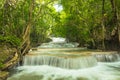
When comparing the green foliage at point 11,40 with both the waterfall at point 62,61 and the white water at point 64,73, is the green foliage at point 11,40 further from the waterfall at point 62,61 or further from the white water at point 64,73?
the waterfall at point 62,61

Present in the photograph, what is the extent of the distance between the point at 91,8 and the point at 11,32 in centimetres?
978

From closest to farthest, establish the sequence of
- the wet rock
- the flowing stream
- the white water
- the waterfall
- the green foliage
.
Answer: the white water, the flowing stream, the green foliage, the waterfall, the wet rock

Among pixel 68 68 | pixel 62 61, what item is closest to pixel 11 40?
pixel 62 61

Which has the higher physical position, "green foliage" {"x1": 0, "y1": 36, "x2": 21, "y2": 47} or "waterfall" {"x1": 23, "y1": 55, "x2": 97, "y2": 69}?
"green foliage" {"x1": 0, "y1": 36, "x2": 21, "y2": 47}

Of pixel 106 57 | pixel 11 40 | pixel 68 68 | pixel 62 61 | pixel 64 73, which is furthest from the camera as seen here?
pixel 106 57

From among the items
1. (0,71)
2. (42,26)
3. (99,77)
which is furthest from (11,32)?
(42,26)

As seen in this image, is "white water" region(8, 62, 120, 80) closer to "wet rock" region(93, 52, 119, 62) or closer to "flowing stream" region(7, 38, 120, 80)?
"flowing stream" region(7, 38, 120, 80)

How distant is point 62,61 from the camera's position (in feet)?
46.5

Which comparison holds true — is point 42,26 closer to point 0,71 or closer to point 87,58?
point 87,58

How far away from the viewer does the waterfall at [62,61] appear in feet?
45.7

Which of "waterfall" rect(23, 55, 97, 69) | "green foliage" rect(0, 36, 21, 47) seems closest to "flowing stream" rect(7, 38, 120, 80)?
"waterfall" rect(23, 55, 97, 69)

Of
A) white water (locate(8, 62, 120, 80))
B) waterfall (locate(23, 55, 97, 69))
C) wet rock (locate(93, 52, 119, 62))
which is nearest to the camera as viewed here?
white water (locate(8, 62, 120, 80))

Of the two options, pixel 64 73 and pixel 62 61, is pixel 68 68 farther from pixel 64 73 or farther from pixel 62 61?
pixel 64 73

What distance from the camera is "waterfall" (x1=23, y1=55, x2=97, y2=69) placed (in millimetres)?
13930
